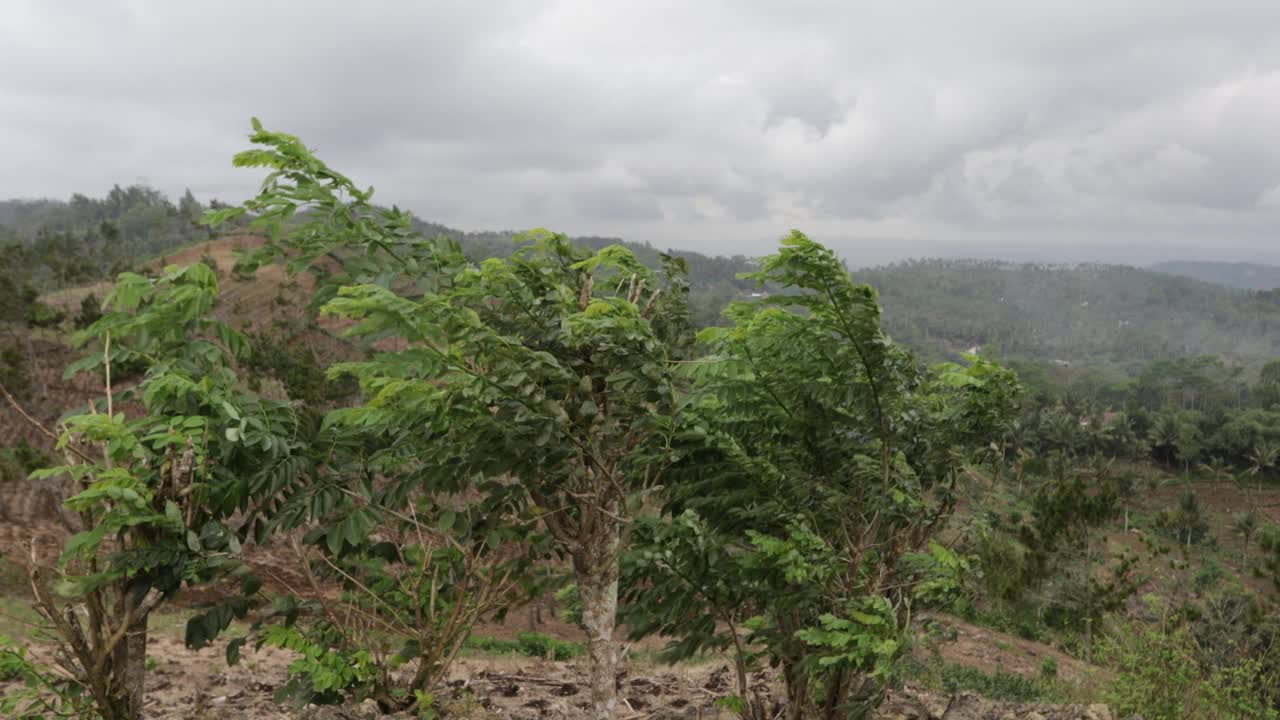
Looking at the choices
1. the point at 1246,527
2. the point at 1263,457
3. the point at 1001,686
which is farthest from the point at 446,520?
the point at 1263,457

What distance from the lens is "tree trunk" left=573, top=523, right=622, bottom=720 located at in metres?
4.14

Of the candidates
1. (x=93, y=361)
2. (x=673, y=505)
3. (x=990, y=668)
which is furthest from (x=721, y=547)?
(x=990, y=668)

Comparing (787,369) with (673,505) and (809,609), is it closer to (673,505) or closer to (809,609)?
(673,505)

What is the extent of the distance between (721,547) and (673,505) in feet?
1.86

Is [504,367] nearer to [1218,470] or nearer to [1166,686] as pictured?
[1166,686]

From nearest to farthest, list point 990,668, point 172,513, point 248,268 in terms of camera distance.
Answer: point 172,513, point 248,268, point 990,668

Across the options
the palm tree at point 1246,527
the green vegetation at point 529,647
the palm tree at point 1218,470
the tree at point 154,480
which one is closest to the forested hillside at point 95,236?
the green vegetation at point 529,647

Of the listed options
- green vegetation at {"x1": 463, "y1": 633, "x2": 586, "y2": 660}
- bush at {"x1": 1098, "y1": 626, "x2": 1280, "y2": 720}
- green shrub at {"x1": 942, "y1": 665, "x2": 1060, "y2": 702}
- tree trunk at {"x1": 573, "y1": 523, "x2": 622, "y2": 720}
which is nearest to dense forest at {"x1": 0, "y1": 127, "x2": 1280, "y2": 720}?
tree trunk at {"x1": 573, "y1": 523, "x2": 622, "y2": 720}

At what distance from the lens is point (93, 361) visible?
12.3 feet

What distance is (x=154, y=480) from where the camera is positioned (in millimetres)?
3537

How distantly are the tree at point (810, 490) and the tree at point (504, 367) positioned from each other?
0.55 meters

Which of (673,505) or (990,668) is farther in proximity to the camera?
(990,668)

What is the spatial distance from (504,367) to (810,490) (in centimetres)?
235

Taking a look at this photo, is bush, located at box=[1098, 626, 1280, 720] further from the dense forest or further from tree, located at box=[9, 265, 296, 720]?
tree, located at box=[9, 265, 296, 720]
